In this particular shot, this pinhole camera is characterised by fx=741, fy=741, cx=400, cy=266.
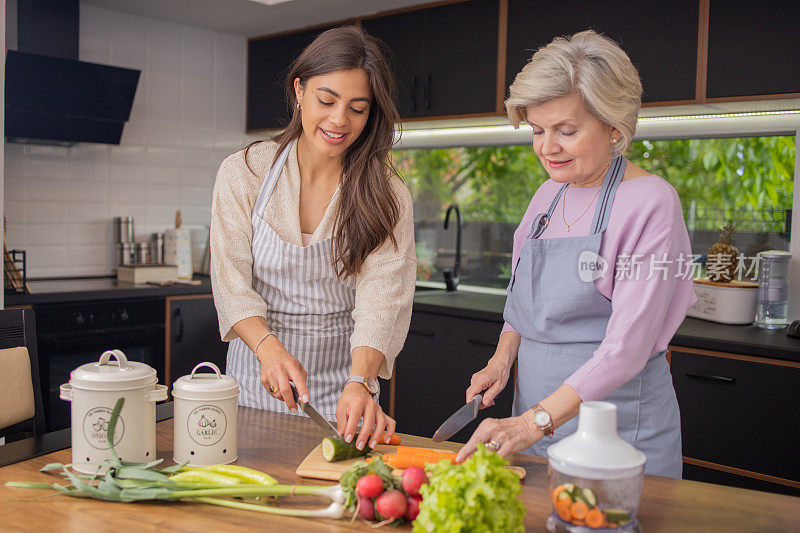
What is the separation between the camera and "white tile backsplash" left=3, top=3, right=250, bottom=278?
3.96m

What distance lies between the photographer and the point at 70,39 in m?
3.78

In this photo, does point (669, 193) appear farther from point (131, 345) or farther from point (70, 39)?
point (70, 39)

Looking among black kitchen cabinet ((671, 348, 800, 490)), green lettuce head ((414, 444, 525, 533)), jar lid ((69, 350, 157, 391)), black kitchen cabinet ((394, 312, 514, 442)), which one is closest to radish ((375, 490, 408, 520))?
green lettuce head ((414, 444, 525, 533))

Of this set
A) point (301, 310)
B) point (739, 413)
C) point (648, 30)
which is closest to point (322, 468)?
point (301, 310)

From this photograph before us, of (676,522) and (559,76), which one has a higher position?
(559,76)

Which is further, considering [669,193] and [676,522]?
[669,193]

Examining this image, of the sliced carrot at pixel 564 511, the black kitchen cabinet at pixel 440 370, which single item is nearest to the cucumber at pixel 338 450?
the sliced carrot at pixel 564 511

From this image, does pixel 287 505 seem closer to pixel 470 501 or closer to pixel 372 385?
pixel 470 501

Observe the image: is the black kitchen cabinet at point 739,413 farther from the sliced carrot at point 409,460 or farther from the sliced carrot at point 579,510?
the sliced carrot at point 579,510

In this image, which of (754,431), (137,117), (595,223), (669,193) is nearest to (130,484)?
(595,223)

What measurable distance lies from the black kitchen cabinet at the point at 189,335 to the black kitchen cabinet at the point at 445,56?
4.99ft

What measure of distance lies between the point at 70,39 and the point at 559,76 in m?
3.12

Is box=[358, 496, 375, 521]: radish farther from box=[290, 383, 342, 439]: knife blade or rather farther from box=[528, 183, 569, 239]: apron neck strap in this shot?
box=[528, 183, 569, 239]: apron neck strap

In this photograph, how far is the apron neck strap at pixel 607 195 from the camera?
160 centimetres
